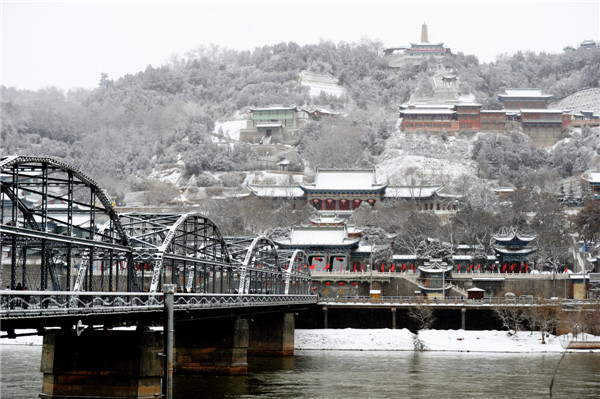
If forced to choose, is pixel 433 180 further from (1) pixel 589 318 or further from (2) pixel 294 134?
(1) pixel 589 318

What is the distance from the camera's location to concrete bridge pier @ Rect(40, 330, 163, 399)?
138ft

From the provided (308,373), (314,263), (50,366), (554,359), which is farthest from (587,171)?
(50,366)

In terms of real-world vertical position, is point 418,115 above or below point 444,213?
above

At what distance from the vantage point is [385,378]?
5828 cm

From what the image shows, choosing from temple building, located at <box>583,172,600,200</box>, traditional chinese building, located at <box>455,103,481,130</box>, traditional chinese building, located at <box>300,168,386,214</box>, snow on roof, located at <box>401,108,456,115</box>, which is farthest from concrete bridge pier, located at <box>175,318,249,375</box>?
traditional chinese building, located at <box>455,103,481,130</box>

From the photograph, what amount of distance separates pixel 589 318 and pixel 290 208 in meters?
64.0

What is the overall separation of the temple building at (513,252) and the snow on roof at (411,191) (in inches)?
1172

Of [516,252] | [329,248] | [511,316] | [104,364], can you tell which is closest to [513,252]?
[516,252]

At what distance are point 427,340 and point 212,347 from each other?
91.5 feet

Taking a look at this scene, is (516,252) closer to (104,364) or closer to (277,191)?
(277,191)

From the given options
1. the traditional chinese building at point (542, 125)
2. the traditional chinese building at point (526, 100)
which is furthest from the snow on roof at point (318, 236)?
the traditional chinese building at point (526, 100)

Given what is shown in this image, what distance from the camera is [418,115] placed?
182 metres

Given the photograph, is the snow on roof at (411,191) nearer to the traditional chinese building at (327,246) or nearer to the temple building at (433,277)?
the traditional chinese building at (327,246)

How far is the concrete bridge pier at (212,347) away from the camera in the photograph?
5822 cm
